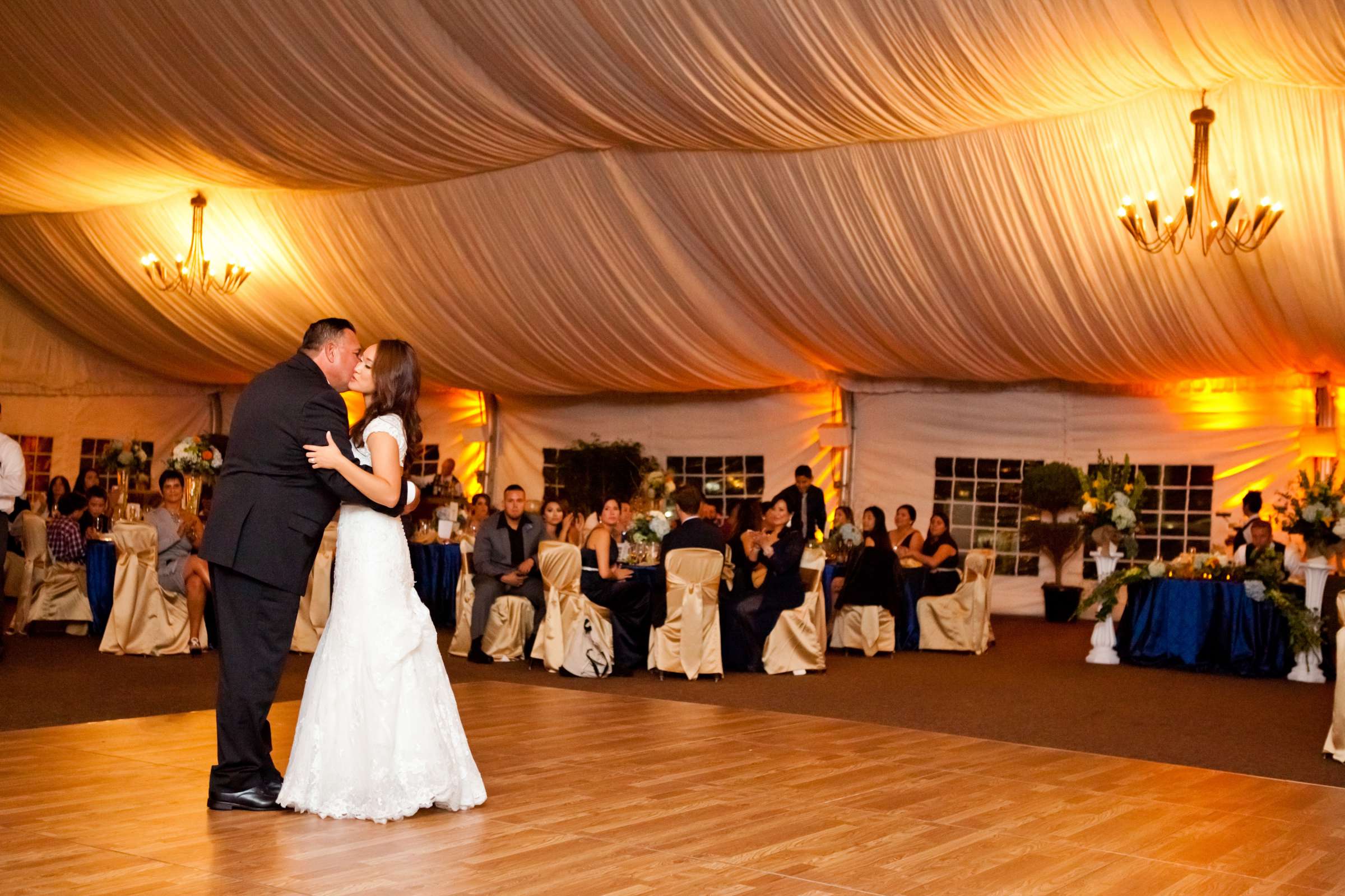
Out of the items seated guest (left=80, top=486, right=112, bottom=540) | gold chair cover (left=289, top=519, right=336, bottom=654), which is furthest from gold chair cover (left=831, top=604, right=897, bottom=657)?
seated guest (left=80, top=486, right=112, bottom=540)

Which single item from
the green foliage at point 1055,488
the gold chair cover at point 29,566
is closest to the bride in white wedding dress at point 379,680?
the gold chair cover at point 29,566

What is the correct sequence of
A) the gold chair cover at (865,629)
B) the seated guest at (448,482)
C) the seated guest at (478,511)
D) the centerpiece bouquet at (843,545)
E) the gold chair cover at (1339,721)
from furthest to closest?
the seated guest at (448,482)
the seated guest at (478,511)
the centerpiece bouquet at (843,545)
the gold chair cover at (865,629)
the gold chair cover at (1339,721)

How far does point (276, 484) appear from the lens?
408 centimetres

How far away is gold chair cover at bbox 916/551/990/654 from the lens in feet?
34.3

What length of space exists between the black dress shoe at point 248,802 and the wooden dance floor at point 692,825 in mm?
48

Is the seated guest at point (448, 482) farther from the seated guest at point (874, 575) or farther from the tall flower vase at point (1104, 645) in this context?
the tall flower vase at point (1104, 645)

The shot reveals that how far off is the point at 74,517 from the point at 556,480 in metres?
6.58

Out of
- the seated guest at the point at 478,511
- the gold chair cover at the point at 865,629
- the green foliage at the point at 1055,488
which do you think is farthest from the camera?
the green foliage at the point at 1055,488

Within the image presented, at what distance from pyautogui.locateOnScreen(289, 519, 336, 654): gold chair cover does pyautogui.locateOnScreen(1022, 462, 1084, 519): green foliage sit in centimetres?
691

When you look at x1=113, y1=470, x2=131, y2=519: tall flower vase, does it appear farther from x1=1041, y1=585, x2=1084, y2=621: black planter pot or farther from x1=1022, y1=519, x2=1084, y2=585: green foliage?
x1=1041, y1=585, x2=1084, y2=621: black planter pot

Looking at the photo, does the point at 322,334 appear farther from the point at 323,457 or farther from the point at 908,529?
the point at 908,529

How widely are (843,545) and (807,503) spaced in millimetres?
2049

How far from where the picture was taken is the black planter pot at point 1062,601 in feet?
43.1

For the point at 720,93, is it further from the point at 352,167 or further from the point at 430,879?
the point at 430,879
